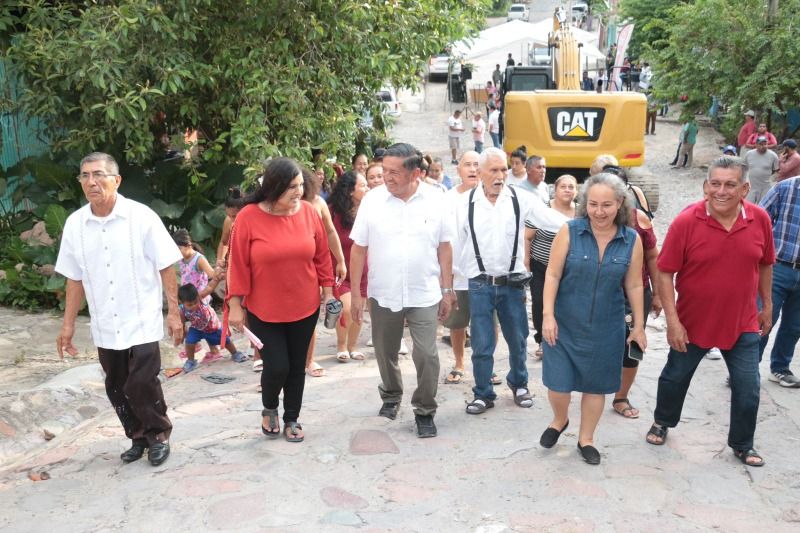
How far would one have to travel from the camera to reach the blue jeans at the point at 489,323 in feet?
19.2

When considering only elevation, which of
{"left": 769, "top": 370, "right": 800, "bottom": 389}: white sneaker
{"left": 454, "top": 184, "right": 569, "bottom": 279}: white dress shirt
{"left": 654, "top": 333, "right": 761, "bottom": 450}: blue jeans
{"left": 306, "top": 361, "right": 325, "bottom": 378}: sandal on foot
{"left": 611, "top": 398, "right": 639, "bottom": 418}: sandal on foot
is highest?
{"left": 454, "top": 184, "right": 569, "bottom": 279}: white dress shirt

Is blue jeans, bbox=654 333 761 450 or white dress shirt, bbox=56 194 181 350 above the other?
white dress shirt, bbox=56 194 181 350

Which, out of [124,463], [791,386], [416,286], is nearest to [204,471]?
[124,463]

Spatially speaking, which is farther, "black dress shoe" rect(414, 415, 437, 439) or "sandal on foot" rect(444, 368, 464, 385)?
"sandal on foot" rect(444, 368, 464, 385)

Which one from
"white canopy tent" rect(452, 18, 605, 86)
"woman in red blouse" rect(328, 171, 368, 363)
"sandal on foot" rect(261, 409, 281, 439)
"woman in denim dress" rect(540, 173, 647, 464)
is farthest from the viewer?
"white canopy tent" rect(452, 18, 605, 86)

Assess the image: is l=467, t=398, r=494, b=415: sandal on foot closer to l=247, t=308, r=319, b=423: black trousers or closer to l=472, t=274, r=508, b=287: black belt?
l=472, t=274, r=508, b=287: black belt

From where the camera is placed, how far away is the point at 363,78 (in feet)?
34.0

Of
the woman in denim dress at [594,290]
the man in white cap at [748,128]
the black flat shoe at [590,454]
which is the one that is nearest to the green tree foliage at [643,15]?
the man in white cap at [748,128]

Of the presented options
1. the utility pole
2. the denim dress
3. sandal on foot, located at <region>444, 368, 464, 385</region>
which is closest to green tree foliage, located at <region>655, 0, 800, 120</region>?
the utility pole

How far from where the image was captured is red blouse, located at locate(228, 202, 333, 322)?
5.02 metres

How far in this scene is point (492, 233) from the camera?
19.2ft

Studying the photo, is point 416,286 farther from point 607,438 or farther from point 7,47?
point 7,47

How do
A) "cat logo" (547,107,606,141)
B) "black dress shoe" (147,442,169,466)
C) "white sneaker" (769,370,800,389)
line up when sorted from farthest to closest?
"cat logo" (547,107,606,141) → "white sneaker" (769,370,800,389) → "black dress shoe" (147,442,169,466)

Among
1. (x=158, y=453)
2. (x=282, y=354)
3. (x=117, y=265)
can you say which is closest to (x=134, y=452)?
(x=158, y=453)
